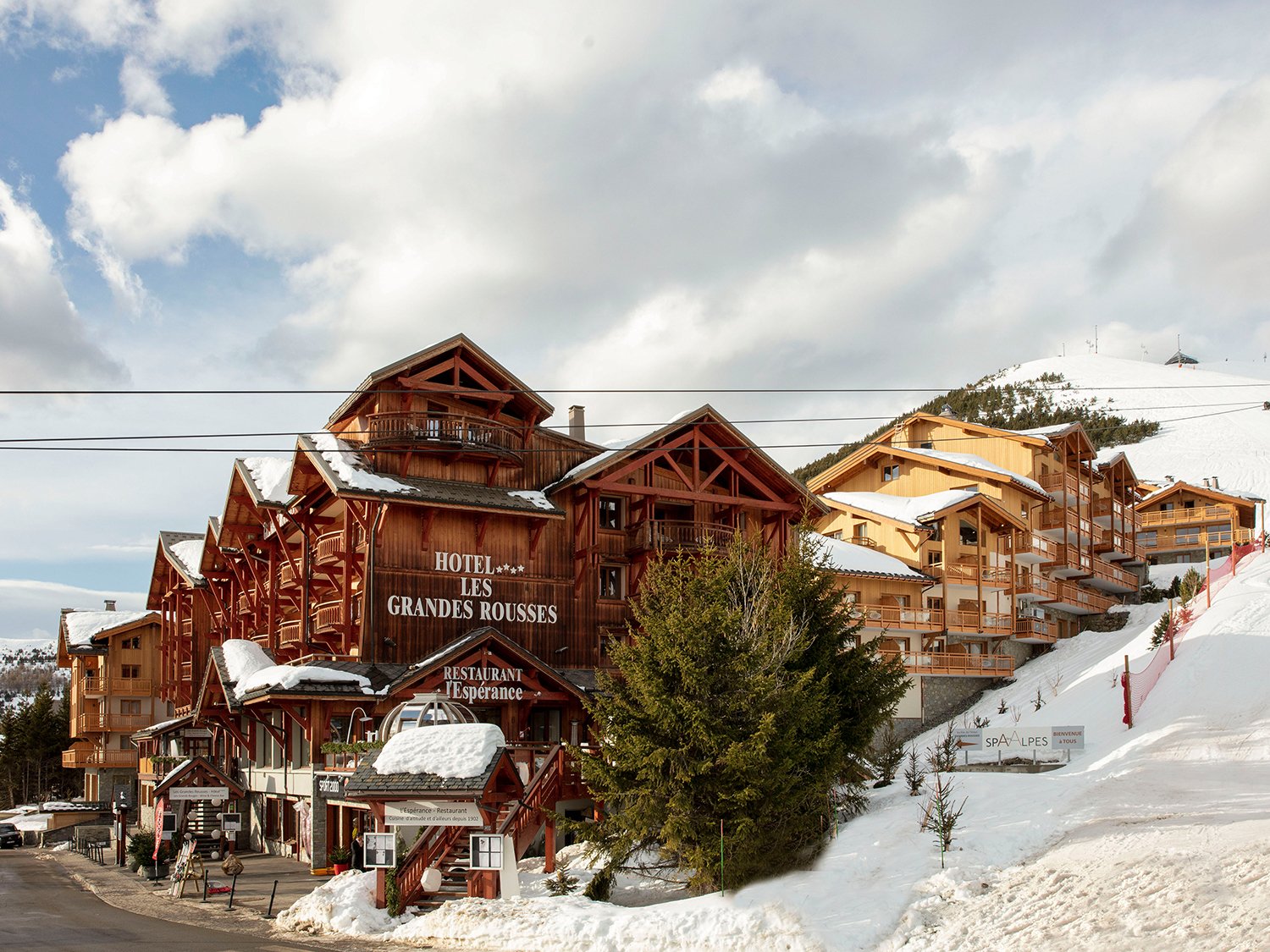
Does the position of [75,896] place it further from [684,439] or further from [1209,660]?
[1209,660]

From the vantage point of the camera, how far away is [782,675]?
20.3 meters

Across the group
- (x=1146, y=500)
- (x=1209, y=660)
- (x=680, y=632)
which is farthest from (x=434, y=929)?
(x=1146, y=500)

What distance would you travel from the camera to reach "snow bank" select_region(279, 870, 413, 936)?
20.1 meters

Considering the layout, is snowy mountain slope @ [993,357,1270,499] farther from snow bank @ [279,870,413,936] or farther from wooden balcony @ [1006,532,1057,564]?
snow bank @ [279,870,413,936]

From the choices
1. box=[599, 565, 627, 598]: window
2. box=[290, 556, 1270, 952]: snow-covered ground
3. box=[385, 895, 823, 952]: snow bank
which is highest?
box=[599, 565, 627, 598]: window

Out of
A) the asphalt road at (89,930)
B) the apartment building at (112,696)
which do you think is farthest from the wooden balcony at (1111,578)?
the apartment building at (112,696)

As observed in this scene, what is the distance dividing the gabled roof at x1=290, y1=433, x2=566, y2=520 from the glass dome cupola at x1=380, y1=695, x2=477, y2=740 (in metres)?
7.66

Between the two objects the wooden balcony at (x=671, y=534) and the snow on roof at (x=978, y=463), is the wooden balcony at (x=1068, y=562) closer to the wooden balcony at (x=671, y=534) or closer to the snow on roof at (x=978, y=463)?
the snow on roof at (x=978, y=463)

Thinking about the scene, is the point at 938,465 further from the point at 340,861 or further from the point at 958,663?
the point at 340,861

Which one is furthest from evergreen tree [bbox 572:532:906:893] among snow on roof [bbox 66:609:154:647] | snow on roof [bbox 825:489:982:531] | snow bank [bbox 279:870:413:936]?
snow on roof [bbox 66:609:154:647]

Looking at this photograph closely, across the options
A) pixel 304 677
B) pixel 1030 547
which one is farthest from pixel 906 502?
pixel 304 677

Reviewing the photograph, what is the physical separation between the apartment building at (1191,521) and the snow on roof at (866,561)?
33140mm

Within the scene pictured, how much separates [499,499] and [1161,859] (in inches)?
848

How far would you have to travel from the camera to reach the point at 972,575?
49.8 meters
